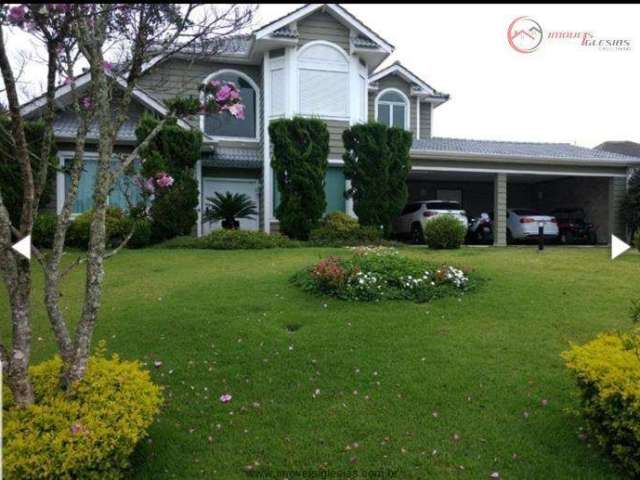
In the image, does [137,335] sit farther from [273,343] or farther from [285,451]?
[285,451]

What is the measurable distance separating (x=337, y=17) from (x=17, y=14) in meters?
13.8

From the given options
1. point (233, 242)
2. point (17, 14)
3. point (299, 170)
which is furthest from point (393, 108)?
point (17, 14)

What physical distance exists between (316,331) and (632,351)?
314 centimetres

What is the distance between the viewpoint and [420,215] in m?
17.9

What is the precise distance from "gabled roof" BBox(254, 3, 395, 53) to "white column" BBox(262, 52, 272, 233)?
1148 millimetres

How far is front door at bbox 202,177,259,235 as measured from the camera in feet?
54.6

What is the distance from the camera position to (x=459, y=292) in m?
7.41

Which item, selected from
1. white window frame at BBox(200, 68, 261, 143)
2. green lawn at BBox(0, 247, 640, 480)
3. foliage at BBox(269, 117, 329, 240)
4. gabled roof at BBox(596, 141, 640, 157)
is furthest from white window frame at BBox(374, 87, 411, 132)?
gabled roof at BBox(596, 141, 640, 157)

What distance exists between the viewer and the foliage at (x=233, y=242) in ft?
41.0

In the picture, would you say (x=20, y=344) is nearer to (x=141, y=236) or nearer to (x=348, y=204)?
(x=141, y=236)

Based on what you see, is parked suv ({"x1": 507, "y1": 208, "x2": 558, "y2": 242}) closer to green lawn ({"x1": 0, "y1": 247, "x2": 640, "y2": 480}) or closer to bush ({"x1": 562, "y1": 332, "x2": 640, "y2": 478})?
green lawn ({"x1": 0, "y1": 247, "x2": 640, "y2": 480})

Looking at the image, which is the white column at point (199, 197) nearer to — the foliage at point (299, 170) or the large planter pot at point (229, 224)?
the large planter pot at point (229, 224)

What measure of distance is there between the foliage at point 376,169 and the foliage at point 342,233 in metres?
0.55

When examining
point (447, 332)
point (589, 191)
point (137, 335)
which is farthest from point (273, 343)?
point (589, 191)
